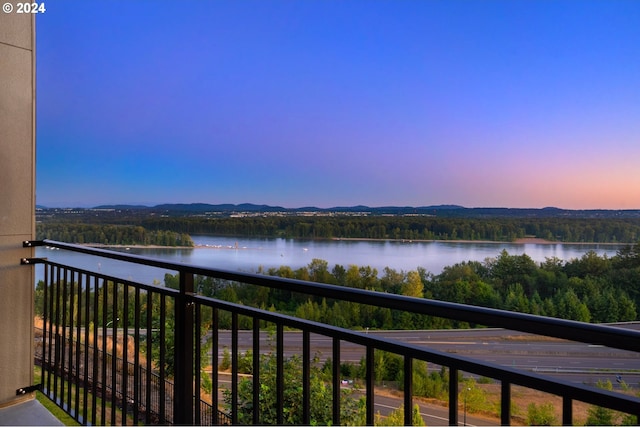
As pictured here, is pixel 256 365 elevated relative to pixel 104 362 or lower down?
elevated

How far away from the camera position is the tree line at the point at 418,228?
5125mm

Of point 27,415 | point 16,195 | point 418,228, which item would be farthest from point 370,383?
point 418,228

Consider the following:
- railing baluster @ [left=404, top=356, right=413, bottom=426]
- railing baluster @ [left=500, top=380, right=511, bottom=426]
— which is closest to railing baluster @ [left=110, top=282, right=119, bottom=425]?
railing baluster @ [left=404, top=356, right=413, bottom=426]

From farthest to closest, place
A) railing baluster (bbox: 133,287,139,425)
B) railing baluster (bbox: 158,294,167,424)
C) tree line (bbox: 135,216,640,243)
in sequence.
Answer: tree line (bbox: 135,216,640,243), railing baluster (bbox: 133,287,139,425), railing baluster (bbox: 158,294,167,424)

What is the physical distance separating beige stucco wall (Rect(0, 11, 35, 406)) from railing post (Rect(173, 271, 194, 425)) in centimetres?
166

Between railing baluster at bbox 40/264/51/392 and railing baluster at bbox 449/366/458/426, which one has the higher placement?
railing baluster at bbox 449/366/458/426

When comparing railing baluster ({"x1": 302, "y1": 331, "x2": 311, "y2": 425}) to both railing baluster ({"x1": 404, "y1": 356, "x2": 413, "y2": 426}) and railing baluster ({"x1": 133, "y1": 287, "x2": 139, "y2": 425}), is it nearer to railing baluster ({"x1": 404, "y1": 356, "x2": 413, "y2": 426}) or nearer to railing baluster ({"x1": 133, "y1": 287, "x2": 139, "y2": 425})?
railing baluster ({"x1": 404, "y1": 356, "x2": 413, "y2": 426})

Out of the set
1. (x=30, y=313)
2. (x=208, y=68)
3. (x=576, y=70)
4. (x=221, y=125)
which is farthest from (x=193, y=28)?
(x=576, y=70)

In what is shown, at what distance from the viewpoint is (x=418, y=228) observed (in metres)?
5.93

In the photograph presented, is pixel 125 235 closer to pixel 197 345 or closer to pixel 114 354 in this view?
pixel 114 354

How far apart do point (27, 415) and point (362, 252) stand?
4762mm

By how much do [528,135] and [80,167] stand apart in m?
12.0

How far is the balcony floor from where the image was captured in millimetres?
2383

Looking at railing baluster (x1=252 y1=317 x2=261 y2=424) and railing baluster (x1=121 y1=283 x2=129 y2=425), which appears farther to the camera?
railing baluster (x1=121 y1=283 x2=129 y2=425)
